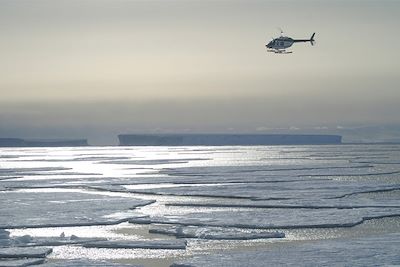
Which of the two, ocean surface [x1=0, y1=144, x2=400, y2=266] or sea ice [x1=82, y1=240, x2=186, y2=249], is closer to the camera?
ocean surface [x1=0, y1=144, x2=400, y2=266]

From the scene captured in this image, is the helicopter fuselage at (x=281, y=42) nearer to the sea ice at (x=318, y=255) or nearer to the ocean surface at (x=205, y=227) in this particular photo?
the ocean surface at (x=205, y=227)

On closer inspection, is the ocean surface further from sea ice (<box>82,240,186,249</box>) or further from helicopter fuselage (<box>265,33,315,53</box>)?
helicopter fuselage (<box>265,33,315,53</box>)

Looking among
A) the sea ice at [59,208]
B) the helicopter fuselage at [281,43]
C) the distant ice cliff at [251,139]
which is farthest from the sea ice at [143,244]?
the distant ice cliff at [251,139]

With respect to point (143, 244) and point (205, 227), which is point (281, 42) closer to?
point (205, 227)

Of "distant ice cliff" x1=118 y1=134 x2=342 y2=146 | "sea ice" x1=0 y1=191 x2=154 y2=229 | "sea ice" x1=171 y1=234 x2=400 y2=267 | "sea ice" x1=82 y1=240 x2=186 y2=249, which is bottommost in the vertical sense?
"sea ice" x1=171 y1=234 x2=400 y2=267

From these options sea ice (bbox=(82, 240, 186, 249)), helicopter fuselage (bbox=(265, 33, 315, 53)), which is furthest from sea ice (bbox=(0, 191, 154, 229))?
helicopter fuselage (bbox=(265, 33, 315, 53))

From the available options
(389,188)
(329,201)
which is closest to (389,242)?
(329,201)

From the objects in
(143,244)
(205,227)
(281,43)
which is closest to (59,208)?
(205,227)

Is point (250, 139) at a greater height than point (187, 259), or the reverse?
point (250, 139)

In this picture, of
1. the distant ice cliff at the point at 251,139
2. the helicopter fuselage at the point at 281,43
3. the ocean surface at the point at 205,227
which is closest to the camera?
the ocean surface at the point at 205,227

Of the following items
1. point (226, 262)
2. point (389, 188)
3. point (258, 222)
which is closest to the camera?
point (226, 262)

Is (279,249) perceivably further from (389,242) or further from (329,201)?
(329,201)
